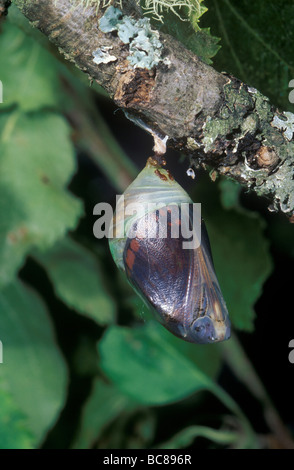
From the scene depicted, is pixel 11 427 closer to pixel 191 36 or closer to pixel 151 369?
pixel 151 369

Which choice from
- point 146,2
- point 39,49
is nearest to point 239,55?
point 146,2

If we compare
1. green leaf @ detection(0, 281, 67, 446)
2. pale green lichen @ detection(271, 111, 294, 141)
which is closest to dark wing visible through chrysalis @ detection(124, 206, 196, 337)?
pale green lichen @ detection(271, 111, 294, 141)

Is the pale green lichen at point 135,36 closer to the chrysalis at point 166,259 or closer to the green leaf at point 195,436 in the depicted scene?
the chrysalis at point 166,259

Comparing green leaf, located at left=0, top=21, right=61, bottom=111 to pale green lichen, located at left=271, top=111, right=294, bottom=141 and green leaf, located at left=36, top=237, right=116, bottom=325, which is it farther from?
pale green lichen, located at left=271, top=111, right=294, bottom=141

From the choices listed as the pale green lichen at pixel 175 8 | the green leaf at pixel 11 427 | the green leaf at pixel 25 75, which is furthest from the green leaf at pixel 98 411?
the pale green lichen at pixel 175 8

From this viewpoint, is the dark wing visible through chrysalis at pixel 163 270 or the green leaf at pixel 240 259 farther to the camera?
the green leaf at pixel 240 259

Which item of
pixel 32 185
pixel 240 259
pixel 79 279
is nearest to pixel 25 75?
pixel 32 185

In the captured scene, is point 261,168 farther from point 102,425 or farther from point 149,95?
point 102,425
